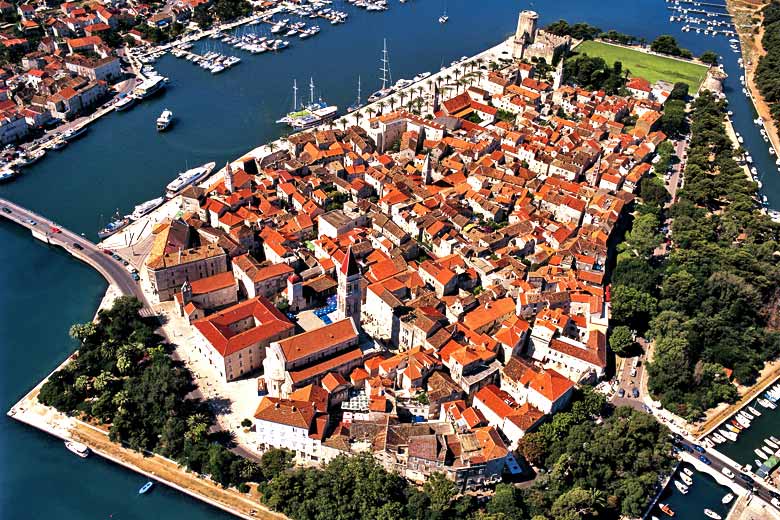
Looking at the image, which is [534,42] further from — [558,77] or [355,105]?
[355,105]

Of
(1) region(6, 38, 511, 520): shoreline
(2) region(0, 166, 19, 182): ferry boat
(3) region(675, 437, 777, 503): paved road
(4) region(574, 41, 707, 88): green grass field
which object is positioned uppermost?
(4) region(574, 41, 707, 88): green grass field

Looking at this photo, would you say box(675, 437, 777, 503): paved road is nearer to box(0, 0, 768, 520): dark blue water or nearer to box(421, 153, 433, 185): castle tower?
box(0, 0, 768, 520): dark blue water

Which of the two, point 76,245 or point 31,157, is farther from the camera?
point 31,157

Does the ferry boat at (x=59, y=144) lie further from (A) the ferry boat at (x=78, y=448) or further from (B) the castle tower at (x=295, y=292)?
(A) the ferry boat at (x=78, y=448)

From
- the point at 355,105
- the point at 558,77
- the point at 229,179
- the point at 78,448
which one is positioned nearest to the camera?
the point at 78,448

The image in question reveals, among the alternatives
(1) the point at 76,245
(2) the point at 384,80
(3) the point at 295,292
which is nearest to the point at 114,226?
(1) the point at 76,245

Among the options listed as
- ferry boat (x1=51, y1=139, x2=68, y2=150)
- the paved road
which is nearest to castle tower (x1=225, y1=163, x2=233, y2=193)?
ferry boat (x1=51, y1=139, x2=68, y2=150)

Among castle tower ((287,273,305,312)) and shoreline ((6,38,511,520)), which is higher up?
castle tower ((287,273,305,312))
